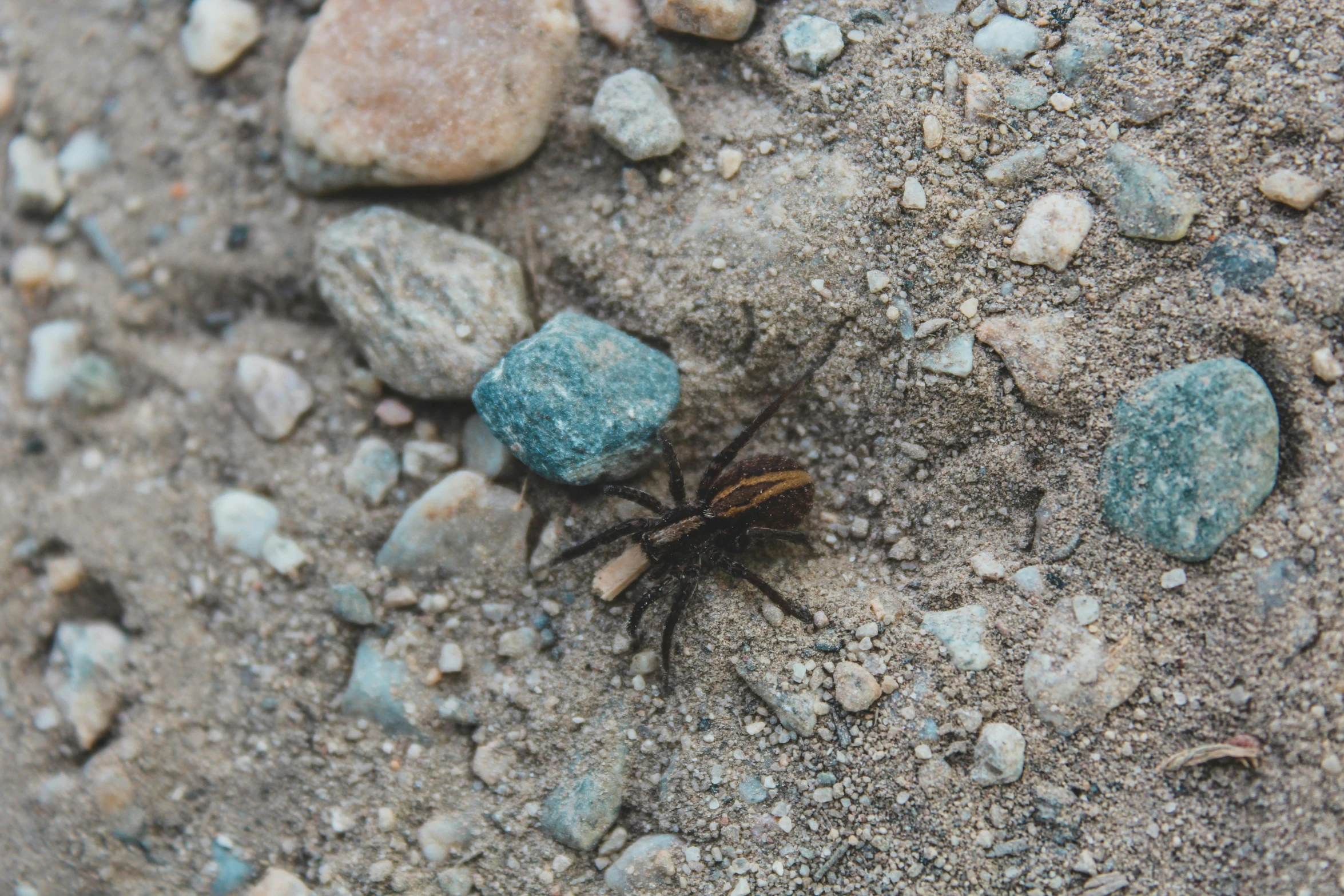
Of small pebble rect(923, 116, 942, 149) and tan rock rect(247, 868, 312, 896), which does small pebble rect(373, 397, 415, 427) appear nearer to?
tan rock rect(247, 868, 312, 896)

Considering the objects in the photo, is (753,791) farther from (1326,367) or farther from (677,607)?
(1326,367)

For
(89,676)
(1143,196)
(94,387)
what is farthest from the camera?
(94,387)

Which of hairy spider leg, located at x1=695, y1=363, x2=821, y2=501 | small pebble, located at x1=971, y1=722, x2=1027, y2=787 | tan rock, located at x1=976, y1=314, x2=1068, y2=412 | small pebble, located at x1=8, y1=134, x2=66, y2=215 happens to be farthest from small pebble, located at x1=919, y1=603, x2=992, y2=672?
small pebble, located at x1=8, y1=134, x2=66, y2=215

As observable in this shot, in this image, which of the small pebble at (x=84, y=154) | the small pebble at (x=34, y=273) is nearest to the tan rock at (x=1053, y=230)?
the small pebble at (x=84, y=154)

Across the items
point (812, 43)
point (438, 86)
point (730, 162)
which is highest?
point (438, 86)

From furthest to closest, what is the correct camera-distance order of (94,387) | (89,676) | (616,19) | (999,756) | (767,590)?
(94,387) → (616,19) → (89,676) → (767,590) → (999,756)

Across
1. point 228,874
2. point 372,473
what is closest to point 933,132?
point 372,473

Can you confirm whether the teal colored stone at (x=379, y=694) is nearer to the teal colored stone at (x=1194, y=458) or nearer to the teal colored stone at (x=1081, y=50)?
the teal colored stone at (x=1194, y=458)

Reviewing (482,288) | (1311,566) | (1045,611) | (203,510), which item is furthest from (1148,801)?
(203,510)
